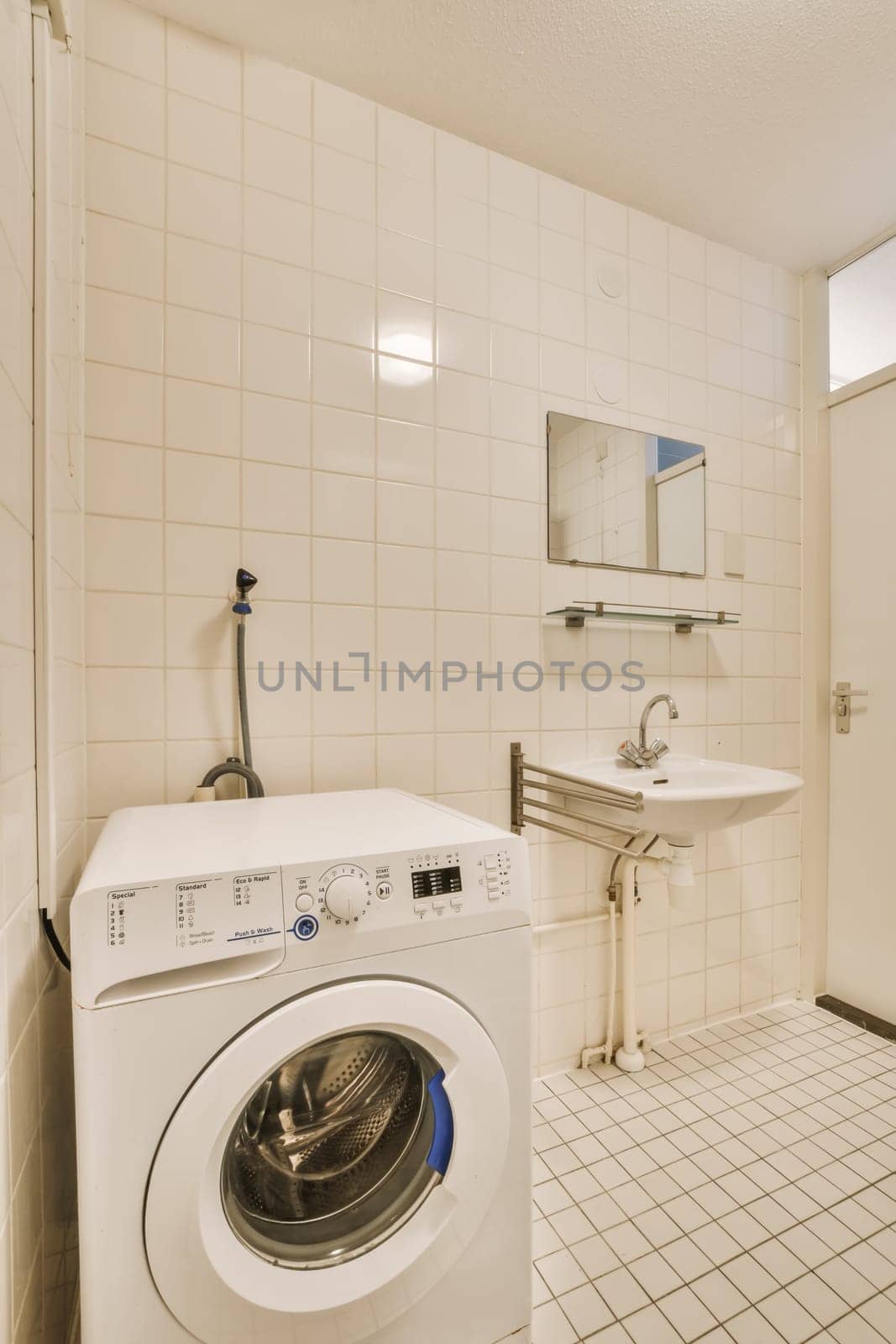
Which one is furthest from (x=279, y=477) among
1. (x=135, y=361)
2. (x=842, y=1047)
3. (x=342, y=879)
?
(x=842, y=1047)

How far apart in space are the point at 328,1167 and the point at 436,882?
1.50ft

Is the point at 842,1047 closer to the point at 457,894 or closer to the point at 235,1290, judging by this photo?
the point at 457,894

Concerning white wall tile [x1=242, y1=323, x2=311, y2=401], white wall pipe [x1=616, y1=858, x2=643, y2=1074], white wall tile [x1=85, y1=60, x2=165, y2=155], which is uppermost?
white wall tile [x1=85, y1=60, x2=165, y2=155]

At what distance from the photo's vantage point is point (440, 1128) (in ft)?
2.79

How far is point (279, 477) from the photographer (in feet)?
4.38

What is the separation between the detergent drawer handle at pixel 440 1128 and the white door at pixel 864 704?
1659 mm

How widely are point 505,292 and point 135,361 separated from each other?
93cm

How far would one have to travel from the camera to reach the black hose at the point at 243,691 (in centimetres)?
125

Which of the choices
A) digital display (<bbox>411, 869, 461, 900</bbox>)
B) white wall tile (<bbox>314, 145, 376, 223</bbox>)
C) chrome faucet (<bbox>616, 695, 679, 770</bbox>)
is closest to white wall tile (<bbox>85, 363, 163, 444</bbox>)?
white wall tile (<bbox>314, 145, 376, 223</bbox>)

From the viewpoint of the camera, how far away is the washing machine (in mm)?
677

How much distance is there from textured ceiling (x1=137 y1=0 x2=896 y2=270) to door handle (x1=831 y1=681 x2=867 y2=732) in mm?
1406

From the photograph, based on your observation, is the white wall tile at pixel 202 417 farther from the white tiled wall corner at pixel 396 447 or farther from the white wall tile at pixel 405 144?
the white wall tile at pixel 405 144

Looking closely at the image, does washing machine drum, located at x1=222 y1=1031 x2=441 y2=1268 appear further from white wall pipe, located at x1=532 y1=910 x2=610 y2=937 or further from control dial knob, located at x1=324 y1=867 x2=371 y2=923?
white wall pipe, located at x1=532 y1=910 x2=610 y2=937

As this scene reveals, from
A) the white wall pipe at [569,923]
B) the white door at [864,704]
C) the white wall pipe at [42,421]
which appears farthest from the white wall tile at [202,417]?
the white door at [864,704]
